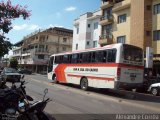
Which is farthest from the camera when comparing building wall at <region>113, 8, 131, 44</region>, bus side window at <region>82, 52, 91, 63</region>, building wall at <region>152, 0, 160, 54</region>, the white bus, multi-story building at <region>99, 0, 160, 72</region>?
building wall at <region>113, 8, 131, 44</region>

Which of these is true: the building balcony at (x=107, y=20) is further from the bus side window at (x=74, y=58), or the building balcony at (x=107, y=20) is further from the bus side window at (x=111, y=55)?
the bus side window at (x=111, y=55)

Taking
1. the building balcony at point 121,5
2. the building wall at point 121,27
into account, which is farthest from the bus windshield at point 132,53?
the building balcony at point 121,5

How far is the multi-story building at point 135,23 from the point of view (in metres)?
32.1

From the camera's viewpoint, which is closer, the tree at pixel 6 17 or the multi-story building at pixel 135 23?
the tree at pixel 6 17

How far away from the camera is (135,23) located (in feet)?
112

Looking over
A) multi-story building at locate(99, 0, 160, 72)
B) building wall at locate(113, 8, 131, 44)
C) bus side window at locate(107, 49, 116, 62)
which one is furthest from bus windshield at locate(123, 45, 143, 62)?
building wall at locate(113, 8, 131, 44)

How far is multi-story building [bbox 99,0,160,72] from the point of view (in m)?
32.1

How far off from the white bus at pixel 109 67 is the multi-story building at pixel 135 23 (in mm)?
11228

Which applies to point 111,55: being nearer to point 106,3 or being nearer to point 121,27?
point 121,27

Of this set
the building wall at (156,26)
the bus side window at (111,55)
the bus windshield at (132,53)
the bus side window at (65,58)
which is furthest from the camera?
the building wall at (156,26)

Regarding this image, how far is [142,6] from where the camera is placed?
108 feet

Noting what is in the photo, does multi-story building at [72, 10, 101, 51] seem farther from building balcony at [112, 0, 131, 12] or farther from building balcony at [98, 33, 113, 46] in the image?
building balcony at [112, 0, 131, 12]

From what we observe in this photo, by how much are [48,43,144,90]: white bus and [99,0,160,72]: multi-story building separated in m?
11.2

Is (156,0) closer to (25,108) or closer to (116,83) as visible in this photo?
(116,83)
